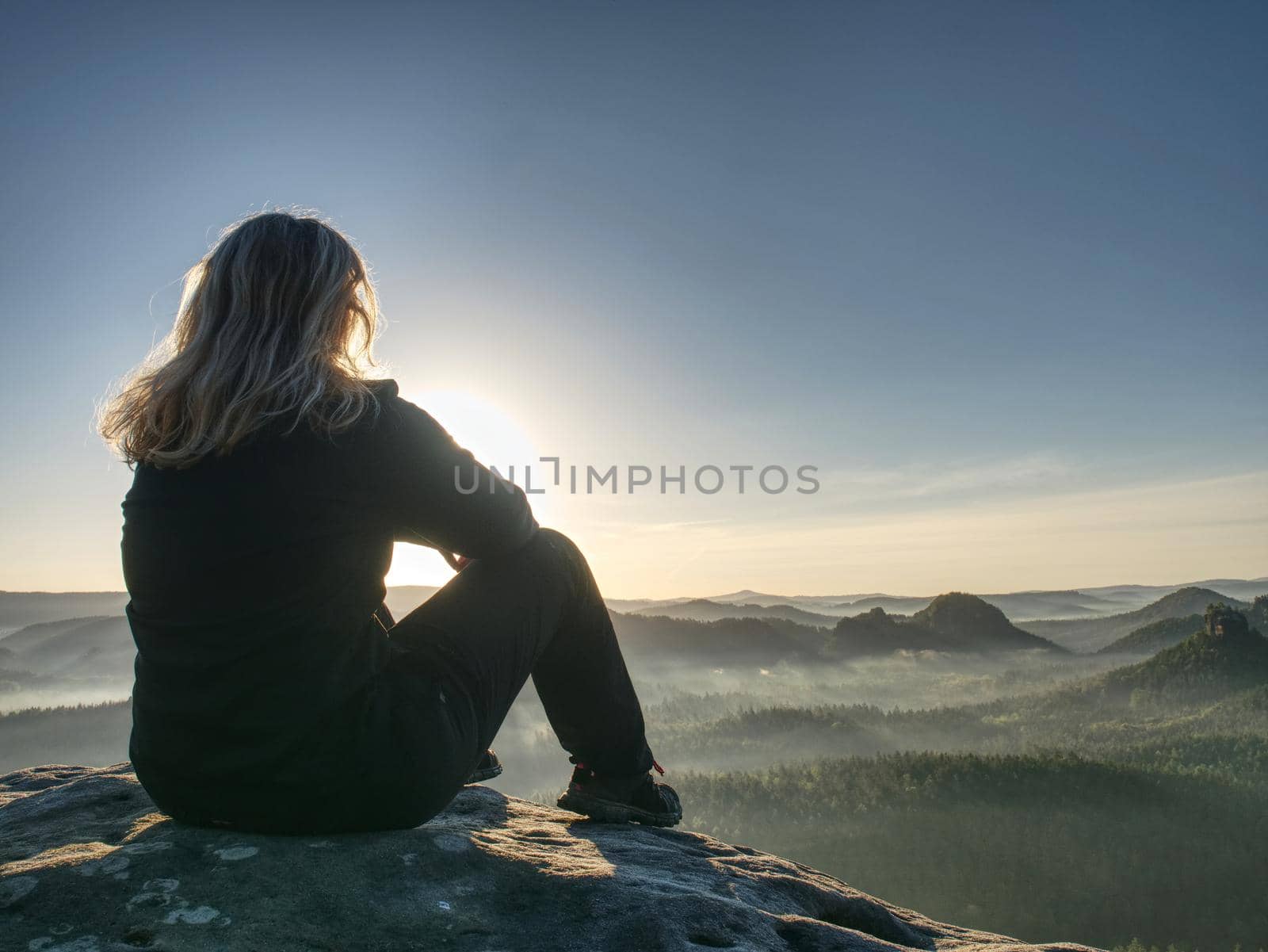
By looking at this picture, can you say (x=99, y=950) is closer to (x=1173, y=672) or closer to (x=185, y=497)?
(x=185, y=497)

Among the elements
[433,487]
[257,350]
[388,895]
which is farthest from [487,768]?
[257,350]

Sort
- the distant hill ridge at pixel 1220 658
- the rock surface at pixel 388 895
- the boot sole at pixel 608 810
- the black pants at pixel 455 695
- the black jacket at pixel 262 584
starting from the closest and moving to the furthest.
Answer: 1. the rock surface at pixel 388 895
2. the black jacket at pixel 262 584
3. the black pants at pixel 455 695
4. the boot sole at pixel 608 810
5. the distant hill ridge at pixel 1220 658

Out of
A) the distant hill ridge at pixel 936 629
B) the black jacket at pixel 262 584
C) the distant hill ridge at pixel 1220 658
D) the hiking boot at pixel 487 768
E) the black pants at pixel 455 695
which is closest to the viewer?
the black jacket at pixel 262 584

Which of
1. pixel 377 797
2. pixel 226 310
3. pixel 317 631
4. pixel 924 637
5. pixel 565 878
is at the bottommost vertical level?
pixel 924 637

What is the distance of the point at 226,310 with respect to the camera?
3066 millimetres

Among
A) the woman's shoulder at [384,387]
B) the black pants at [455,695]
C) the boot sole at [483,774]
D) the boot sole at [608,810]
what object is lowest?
the boot sole at [608,810]

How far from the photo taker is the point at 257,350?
9.55 ft

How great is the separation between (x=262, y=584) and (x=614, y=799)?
2.62m

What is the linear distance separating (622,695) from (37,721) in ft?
236

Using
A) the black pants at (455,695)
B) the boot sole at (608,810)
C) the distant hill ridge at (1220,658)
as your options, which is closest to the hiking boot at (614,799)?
the boot sole at (608,810)

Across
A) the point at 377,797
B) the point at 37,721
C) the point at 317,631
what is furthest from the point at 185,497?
the point at 37,721

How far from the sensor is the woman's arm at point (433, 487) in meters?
2.79

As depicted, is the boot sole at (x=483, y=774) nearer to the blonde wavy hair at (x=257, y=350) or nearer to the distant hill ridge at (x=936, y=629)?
the blonde wavy hair at (x=257, y=350)

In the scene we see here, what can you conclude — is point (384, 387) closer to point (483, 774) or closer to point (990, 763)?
point (483, 774)
